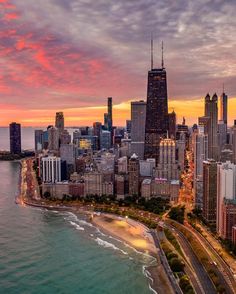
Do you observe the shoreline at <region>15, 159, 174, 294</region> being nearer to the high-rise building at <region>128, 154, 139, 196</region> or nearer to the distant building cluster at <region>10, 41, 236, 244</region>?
the distant building cluster at <region>10, 41, 236, 244</region>

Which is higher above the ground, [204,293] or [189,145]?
[189,145]

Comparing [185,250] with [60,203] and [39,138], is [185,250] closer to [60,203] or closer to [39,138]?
[60,203]

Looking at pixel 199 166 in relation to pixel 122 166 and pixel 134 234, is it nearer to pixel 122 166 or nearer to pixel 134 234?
pixel 122 166

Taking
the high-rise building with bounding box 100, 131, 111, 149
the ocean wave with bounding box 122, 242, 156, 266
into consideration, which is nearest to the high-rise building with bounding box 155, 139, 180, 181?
the ocean wave with bounding box 122, 242, 156, 266

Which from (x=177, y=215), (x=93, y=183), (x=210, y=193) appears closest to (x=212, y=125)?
(x=93, y=183)

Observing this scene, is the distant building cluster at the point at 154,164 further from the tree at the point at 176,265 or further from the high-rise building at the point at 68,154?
the tree at the point at 176,265

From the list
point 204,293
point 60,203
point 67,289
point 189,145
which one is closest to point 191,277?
point 204,293

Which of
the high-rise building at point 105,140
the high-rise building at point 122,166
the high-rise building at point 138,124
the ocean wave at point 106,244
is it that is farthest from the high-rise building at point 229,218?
the high-rise building at point 105,140
